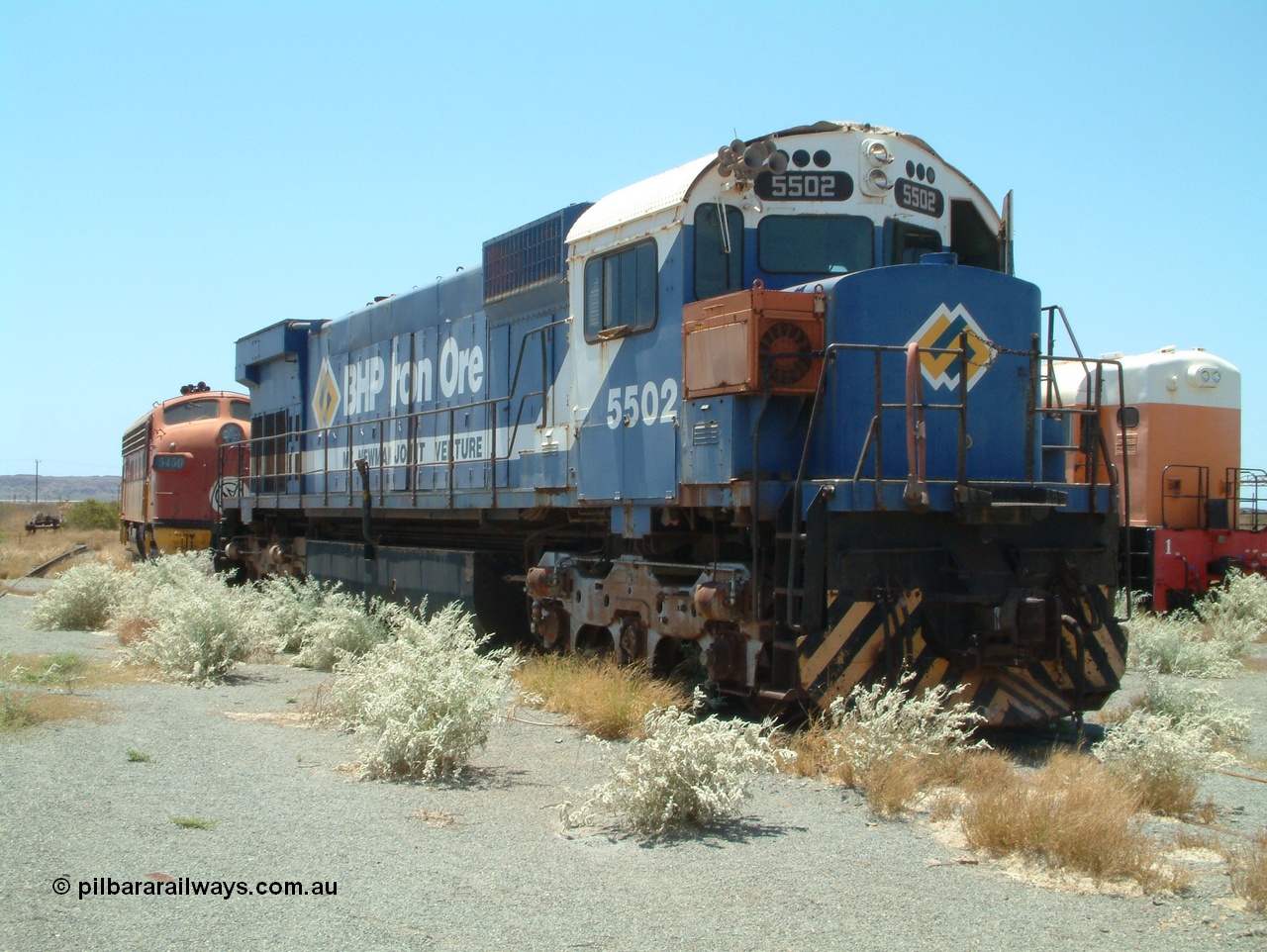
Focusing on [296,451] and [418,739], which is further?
[296,451]

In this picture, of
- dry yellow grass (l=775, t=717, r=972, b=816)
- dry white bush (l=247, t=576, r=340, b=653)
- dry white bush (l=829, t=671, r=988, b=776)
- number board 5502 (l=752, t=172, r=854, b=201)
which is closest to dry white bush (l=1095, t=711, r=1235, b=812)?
dry white bush (l=829, t=671, r=988, b=776)

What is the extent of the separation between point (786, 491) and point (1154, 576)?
898 cm

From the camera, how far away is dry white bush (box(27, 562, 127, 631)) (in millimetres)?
15750

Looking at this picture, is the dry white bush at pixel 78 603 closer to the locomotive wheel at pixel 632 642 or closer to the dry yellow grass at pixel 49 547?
the dry yellow grass at pixel 49 547

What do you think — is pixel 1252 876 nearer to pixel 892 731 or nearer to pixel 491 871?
pixel 892 731

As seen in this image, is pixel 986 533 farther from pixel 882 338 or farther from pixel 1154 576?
pixel 1154 576

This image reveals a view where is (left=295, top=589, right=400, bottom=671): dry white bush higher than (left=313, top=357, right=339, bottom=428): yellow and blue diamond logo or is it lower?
lower

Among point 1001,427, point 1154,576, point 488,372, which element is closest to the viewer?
point 1001,427

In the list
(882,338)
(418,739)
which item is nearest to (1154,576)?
(882,338)

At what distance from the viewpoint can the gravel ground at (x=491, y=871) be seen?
4031 millimetres

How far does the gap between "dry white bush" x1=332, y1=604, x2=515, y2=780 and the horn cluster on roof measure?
357 centimetres

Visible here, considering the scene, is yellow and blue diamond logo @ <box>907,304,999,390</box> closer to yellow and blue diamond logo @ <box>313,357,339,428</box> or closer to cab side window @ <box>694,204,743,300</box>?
cab side window @ <box>694,204,743,300</box>

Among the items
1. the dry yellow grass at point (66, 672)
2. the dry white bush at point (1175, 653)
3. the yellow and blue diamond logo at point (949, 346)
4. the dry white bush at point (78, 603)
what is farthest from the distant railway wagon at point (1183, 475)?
the dry white bush at point (78, 603)

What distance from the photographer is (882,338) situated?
7523 mm
